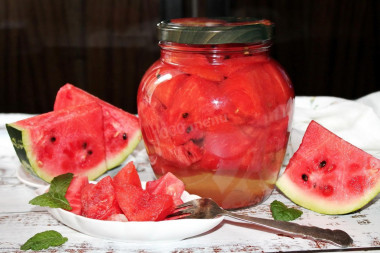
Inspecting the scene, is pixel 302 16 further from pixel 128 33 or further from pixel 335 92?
pixel 128 33

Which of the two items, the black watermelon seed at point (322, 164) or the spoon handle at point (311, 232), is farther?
the black watermelon seed at point (322, 164)

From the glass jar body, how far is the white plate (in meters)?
0.19

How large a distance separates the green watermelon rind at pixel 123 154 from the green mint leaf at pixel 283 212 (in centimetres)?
53

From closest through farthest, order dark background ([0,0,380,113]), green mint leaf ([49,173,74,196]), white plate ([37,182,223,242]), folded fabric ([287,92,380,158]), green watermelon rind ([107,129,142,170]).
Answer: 1. white plate ([37,182,223,242])
2. green mint leaf ([49,173,74,196])
3. green watermelon rind ([107,129,142,170])
4. folded fabric ([287,92,380,158])
5. dark background ([0,0,380,113])

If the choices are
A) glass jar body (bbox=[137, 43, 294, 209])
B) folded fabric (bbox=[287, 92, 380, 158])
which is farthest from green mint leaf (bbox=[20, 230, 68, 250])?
folded fabric (bbox=[287, 92, 380, 158])

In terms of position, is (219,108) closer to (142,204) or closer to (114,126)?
(142,204)

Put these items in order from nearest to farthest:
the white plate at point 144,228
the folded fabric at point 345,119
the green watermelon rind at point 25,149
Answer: the white plate at point 144,228 < the green watermelon rind at point 25,149 < the folded fabric at point 345,119

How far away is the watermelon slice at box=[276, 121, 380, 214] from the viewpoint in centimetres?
139

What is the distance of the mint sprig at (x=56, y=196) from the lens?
4.12 ft


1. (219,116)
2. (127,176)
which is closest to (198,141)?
(219,116)

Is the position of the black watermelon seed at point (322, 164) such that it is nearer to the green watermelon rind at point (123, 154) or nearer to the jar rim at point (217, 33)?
the jar rim at point (217, 33)

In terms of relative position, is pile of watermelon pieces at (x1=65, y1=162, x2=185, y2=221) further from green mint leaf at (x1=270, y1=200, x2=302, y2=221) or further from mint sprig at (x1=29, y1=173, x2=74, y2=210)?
green mint leaf at (x1=270, y1=200, x2=302, y2=221)

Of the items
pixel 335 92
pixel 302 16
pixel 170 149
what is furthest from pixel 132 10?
pixel 170 149

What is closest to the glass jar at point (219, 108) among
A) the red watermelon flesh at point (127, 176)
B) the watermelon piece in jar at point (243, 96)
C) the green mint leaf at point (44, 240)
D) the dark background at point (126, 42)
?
the watermelon piece in jar at point (243, 96)
